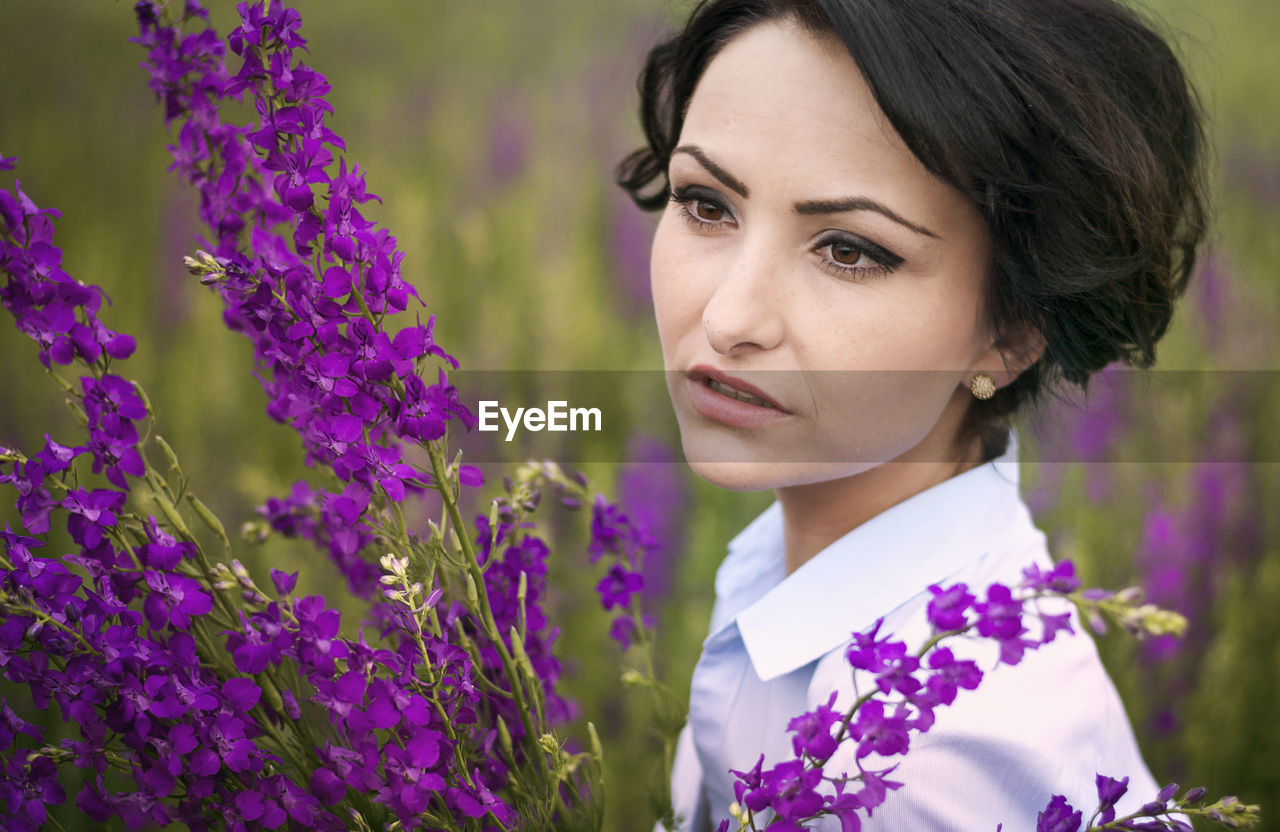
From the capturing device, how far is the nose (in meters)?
0.86

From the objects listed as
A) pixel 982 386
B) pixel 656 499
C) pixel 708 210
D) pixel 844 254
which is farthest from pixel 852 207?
pixel 656 499

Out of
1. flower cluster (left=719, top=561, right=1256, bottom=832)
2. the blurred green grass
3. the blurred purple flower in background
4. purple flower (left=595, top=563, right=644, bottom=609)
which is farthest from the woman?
the blurred purple flower in background

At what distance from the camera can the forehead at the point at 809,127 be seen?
2.82 ft

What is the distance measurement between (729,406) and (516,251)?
1.48 m

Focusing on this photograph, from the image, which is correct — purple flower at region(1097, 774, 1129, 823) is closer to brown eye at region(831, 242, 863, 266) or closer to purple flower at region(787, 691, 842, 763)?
purple flower at region(787, 691, 842, 763)

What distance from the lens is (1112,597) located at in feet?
1.81

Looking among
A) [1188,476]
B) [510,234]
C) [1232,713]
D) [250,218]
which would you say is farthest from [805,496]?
[510,234]

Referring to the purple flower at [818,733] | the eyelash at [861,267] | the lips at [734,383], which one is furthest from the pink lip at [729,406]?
the purple flower at [818,733]

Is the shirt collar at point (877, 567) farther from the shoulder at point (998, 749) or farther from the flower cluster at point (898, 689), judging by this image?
the flower cluster at point (898, 689)

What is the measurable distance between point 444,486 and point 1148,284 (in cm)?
84

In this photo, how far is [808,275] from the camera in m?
0.88

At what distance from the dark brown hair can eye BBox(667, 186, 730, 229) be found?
0.17 meters

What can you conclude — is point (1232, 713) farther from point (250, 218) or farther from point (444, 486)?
point (250, 218)

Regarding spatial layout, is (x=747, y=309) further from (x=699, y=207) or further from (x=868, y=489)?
(x=868, y=489)
